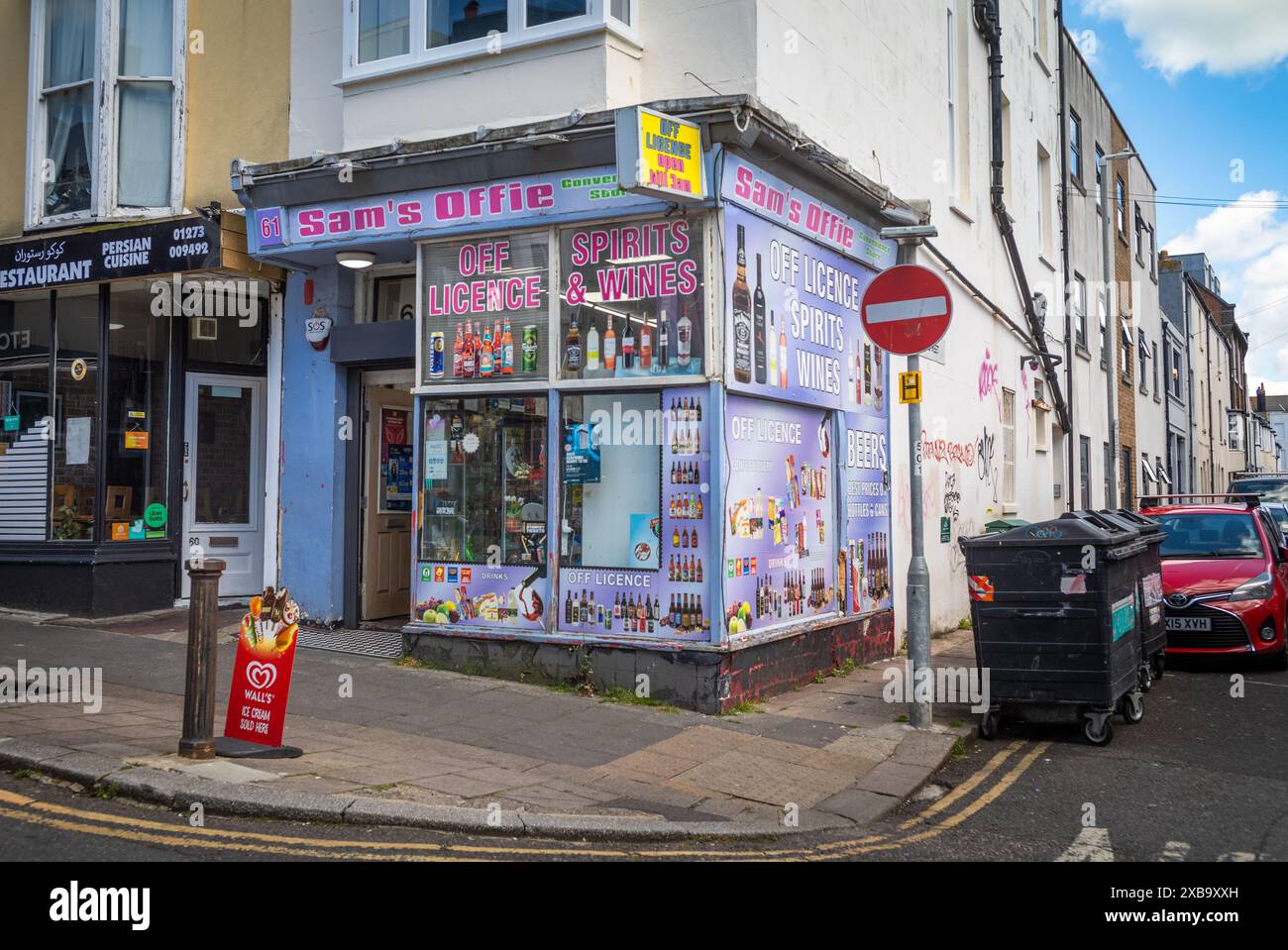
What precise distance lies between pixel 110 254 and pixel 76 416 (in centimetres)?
192

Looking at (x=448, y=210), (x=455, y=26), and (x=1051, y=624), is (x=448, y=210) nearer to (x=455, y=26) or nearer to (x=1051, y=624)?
(x=455, y=26)

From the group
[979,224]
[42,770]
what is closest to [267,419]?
[42,770]

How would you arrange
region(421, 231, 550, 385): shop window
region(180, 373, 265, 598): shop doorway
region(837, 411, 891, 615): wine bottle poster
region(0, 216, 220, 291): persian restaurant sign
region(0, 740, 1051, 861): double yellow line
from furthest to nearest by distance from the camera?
region(180, 373, 265, 598): shop doorway, region(837, 411, 891, 615): wine bottle poster, region(0, 216, 220, 291): persian restaurant sign, region(421, 231, 550, 385): shop window, region(0, 740, 1051, 861): double yellow line

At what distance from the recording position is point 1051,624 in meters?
7.65

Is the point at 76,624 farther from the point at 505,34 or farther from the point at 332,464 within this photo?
the point at 505,34

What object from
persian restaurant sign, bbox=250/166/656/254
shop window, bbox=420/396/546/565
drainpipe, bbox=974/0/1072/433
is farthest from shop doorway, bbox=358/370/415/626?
drainpipe, bbox=974/0/1072/433

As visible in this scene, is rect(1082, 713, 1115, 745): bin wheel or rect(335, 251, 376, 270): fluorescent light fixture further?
rect(335, 251, 376, 270): fluorescent light fixture

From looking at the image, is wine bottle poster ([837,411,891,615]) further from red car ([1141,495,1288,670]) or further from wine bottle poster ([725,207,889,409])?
red car ([1141,495,1288,670])

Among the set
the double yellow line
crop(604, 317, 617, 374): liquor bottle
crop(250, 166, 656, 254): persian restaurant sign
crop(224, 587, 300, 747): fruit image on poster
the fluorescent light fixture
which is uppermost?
crop(250, 166, 656, 254): persian restaurant sign

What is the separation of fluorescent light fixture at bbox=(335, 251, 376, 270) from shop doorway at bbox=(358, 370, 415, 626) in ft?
3.67

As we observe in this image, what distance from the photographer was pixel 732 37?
883 centimetres

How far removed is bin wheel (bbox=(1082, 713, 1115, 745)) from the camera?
7602mm

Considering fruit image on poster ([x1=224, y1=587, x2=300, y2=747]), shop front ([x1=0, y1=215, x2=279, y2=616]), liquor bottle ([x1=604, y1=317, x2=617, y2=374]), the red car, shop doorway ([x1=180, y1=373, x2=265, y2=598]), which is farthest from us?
shop doorway ([x1=180, y1=373, x2=265, y2=598])
